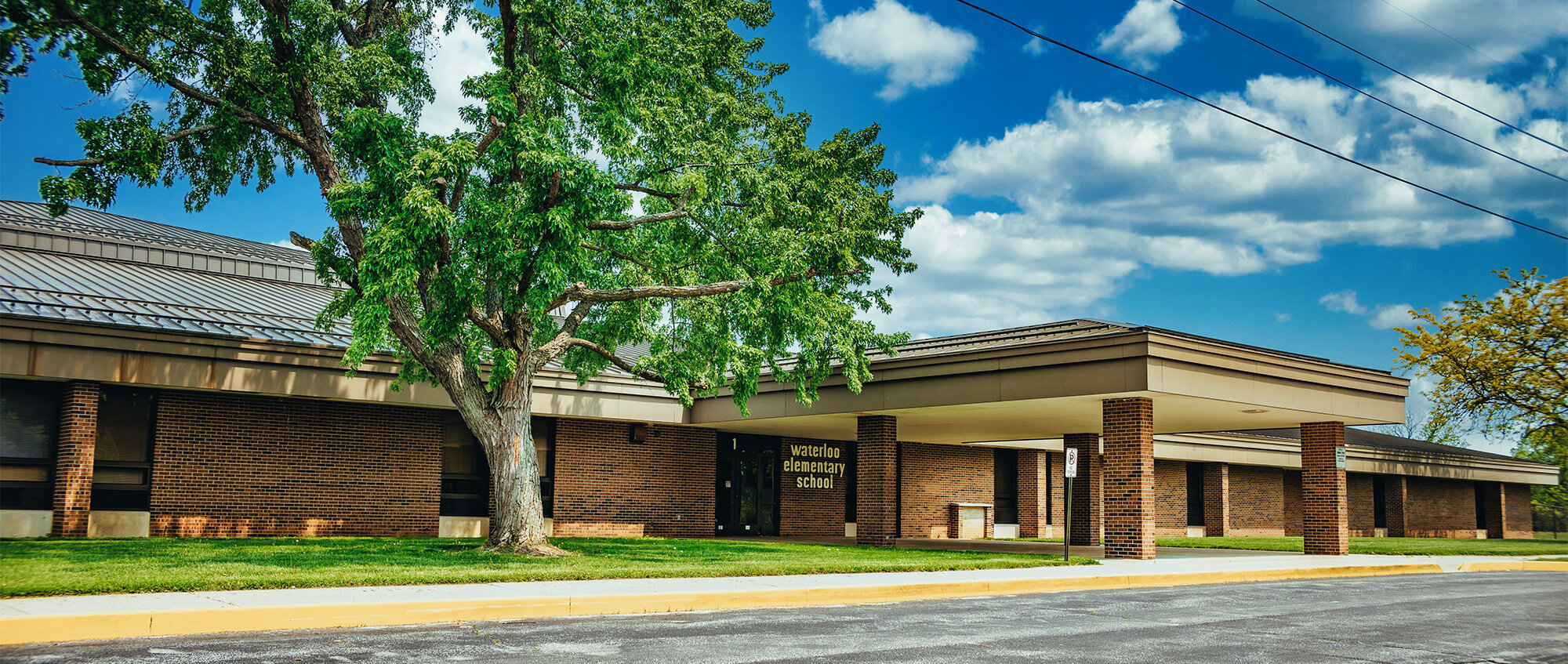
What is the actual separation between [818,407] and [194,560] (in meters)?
13.1

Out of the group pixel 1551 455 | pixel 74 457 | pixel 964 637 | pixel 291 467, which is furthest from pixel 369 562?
pixel 1551 455

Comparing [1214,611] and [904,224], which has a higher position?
[904,224]

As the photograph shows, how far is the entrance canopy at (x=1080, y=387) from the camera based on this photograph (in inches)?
733

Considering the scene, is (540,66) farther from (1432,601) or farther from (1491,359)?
(1491,359)

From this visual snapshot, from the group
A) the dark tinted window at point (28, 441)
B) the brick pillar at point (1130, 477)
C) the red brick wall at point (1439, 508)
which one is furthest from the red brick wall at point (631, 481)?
the red brick wall at point (1439, 508)

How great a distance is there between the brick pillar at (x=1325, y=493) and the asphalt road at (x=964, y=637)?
9753mm

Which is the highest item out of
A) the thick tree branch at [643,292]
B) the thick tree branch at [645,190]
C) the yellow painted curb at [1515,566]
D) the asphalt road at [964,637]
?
the thick tree branch at [645,190]

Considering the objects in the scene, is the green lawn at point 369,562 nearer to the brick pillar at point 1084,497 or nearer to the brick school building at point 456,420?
the brick school building at point 456,420

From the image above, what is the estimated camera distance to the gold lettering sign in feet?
98.1

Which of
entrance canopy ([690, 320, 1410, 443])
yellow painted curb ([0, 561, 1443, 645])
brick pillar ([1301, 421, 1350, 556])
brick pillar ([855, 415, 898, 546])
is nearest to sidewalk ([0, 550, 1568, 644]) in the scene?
yellow painted curb ([0, 561, 1443, 645])

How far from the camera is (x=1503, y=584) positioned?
683 inches

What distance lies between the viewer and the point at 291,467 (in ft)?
67.6

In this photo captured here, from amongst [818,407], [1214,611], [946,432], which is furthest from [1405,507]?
[1214,611]

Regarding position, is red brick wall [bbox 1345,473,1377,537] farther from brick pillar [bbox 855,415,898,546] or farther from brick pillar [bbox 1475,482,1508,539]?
brick pillar [bbox 855,415,898,546]
